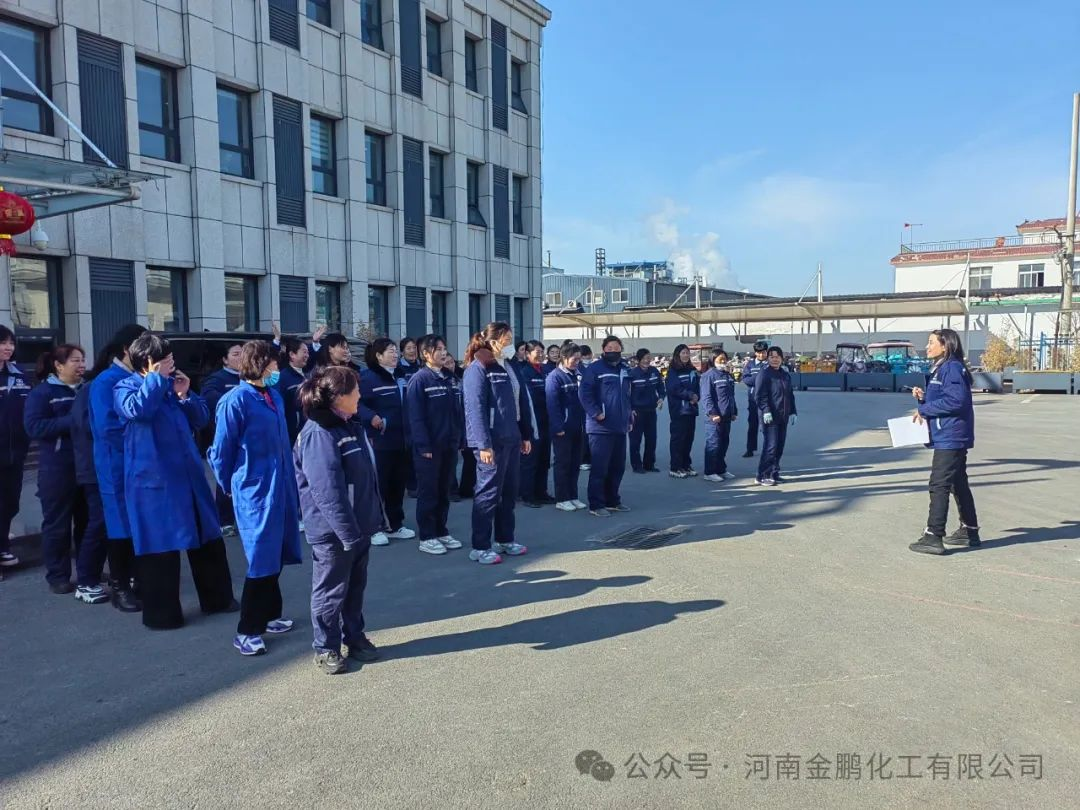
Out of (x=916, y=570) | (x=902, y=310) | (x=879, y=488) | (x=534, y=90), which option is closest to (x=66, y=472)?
(x=916, y=570)

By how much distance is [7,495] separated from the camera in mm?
6352

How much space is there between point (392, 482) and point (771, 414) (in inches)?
212

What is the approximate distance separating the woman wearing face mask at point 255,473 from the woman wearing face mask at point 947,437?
5454 mm

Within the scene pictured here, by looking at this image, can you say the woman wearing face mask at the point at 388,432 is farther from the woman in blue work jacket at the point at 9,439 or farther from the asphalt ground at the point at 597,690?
the woman in blue work jacket at the point at 9,439

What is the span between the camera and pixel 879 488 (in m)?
10.1

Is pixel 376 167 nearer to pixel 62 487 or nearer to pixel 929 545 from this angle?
pixel 62 487

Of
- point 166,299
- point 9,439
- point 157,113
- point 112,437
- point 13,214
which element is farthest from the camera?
point 166,299

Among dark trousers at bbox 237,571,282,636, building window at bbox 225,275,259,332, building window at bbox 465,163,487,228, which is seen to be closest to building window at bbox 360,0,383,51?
building window at bbox 465,163,487,228

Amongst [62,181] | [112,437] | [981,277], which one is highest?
[981,277]

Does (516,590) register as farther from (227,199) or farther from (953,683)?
(227,199)

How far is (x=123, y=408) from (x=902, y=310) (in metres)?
50.9

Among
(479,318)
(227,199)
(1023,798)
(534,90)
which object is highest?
(534,90)

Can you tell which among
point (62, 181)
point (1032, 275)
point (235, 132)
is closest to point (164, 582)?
point (62, 181)

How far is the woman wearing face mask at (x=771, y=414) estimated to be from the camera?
34.3 feet
